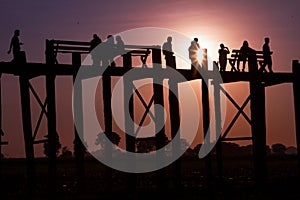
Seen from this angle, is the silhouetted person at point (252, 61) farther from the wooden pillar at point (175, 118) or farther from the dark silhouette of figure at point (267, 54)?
Result: the wooden pillar at point (175, 118)

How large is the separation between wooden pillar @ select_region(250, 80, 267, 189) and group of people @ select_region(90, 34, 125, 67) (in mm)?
5939

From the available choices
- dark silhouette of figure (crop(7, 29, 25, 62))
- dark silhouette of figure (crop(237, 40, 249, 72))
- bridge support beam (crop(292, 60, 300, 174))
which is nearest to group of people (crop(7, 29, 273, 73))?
dark silhouette of figure (crop(7, 29, 25, 62))

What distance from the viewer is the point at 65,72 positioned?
23328 mm

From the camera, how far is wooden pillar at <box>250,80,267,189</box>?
27.2 metres

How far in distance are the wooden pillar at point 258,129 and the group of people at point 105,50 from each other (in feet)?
19.5

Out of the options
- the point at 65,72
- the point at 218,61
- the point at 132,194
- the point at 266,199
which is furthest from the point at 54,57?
the point at 266,199

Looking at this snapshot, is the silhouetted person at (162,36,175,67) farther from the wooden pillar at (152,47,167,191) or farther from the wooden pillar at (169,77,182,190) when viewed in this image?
the wooden pillar at (169,77,182,190)

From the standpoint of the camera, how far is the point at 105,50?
24062 mm

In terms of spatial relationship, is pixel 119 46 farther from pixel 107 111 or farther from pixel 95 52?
pixel 107 111

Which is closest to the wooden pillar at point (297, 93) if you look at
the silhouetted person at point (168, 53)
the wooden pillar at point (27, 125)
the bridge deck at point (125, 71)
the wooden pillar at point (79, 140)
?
the bridge deck at point (125, 71)

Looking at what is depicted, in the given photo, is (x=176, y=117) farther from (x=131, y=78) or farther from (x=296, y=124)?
(x=296, y=124)

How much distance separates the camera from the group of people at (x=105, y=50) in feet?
78.5

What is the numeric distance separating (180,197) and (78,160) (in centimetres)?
371

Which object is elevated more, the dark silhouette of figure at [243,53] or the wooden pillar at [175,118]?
the dark silhouette of figure at [243,53]
